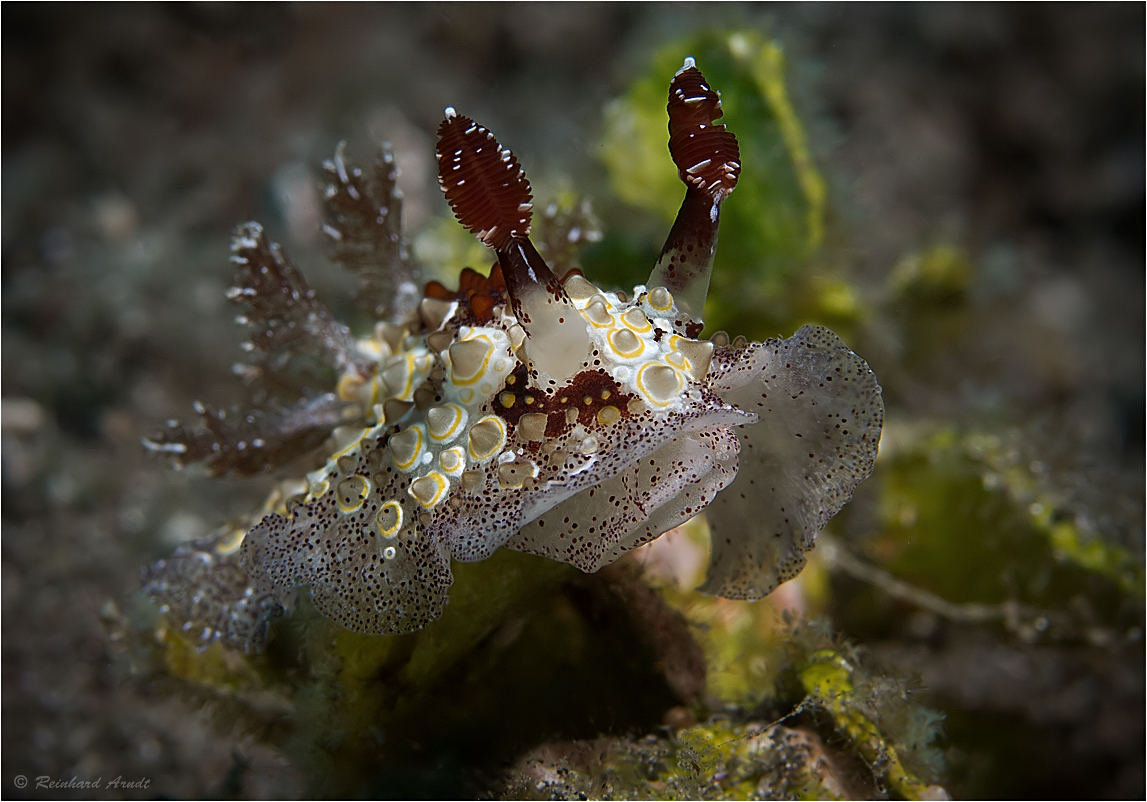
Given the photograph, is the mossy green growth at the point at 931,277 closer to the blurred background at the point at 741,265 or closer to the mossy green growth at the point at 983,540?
the blurred background at the point at 741,265

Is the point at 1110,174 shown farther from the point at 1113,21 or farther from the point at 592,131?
the point at 592,131

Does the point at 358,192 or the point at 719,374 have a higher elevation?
the point at 358,192

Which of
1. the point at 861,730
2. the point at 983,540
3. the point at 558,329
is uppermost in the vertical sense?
the point at 983,540

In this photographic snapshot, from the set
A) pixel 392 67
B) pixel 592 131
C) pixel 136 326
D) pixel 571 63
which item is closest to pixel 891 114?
pixel 571 63

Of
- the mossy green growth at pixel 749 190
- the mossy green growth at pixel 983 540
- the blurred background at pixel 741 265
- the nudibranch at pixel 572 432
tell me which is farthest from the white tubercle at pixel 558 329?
the mossy green growth at pixel 983 540

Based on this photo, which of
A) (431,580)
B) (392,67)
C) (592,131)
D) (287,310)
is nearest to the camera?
(431,580)

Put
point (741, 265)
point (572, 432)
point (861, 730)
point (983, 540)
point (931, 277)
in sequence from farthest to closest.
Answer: point (931, 277) → point (741, 265) → point (983, 540) → point (861, 730) → point (572, 432)

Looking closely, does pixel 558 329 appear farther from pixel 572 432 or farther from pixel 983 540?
pixel 983 540

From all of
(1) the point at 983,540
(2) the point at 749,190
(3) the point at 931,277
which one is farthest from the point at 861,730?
(3) the point at 931,277
